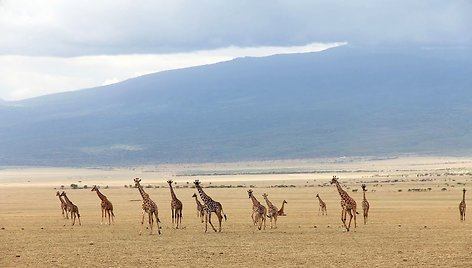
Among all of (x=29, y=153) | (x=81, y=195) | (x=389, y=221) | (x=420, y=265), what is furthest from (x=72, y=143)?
(x=420, y=265)

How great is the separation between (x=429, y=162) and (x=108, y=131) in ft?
276

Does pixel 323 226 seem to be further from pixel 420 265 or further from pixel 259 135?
pixel 259 135

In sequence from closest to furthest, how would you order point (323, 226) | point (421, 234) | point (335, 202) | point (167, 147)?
point (421, 234) → point (323, 226) → point (335, 202) → point (167, 147)

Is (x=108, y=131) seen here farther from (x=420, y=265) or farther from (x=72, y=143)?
(x=420, y=265)

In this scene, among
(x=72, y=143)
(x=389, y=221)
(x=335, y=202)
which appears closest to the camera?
(x=389, y=221)

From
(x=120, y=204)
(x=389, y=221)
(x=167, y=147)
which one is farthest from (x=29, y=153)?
(x=389, y=221)

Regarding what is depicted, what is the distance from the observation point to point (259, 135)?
566 ft

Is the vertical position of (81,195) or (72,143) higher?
(72,143)

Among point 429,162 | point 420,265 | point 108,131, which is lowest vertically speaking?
point 420,265

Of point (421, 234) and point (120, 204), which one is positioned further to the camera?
point (120, 204)

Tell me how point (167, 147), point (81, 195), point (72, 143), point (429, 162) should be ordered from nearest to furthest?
point (81, 195)
point (429, 162)
point (167, 147)
point (72, 143)

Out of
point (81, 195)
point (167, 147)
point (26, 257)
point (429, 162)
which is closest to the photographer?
point (26, 257)

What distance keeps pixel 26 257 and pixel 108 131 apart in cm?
17284

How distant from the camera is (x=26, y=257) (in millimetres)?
20812
